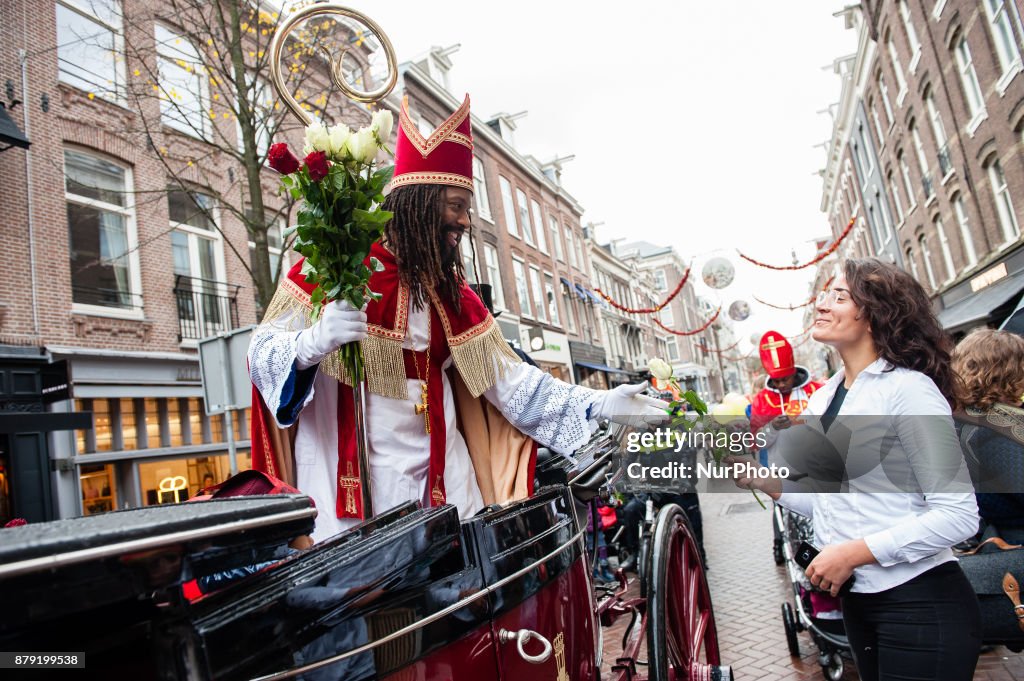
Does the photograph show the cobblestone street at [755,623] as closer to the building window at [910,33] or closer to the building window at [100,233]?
the building window at [100,233]

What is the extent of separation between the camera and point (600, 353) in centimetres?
2939

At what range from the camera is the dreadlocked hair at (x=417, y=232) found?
2160 millimetres

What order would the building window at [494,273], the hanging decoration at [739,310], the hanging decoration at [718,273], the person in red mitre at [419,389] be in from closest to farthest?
the person in red mitre at [419,389] < the hanging decoration at [718,273] < the hanging decoration at [739,310] < the building window at [494,273]

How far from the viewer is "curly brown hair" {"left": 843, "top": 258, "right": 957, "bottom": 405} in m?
1.83

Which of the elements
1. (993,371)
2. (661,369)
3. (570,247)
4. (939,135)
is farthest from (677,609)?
(570,247)

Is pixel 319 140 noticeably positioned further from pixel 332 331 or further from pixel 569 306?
pixel 569 306

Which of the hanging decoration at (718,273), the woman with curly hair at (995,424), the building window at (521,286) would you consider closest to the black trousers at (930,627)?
the woman with curly hair at (995,424)

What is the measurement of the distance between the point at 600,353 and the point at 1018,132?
18182 millimetres

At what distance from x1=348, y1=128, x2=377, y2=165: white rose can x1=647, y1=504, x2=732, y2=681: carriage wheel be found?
1.63 metres

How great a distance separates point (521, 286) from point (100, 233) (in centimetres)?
1498

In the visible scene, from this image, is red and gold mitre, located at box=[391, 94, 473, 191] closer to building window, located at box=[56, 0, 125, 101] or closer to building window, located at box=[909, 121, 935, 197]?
building window, located at box=[56, 0, 125, 101]

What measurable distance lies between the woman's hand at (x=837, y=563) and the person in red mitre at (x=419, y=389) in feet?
2.20

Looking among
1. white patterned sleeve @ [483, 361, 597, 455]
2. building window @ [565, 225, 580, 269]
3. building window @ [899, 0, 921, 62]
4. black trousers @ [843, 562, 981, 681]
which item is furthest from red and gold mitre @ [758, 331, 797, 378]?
building window @ [565, 225, 580, 269]

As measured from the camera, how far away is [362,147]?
1.74 meters
